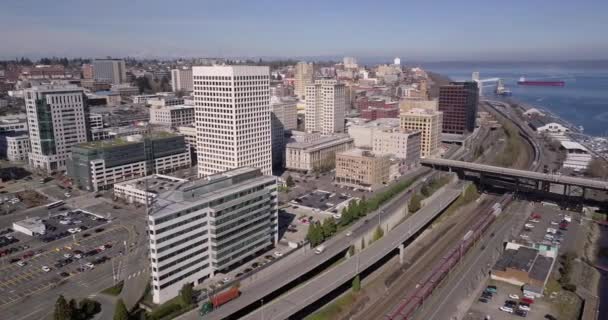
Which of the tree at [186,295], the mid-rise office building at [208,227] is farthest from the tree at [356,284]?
the tree at [186,295]

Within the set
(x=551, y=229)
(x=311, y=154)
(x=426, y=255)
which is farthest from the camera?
(x=311, y=154)

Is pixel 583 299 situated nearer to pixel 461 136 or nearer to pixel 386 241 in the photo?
pixel 386 241

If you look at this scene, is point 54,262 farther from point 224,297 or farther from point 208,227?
point 224,297

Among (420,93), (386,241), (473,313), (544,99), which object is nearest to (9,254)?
(386,241)

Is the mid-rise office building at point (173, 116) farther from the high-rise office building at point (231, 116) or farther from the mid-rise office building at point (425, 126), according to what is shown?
the mid-rise office building at point (425, 126)

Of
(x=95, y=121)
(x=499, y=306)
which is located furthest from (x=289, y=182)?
(x=95, y=121)

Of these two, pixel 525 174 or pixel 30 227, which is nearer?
pixel 30 227
